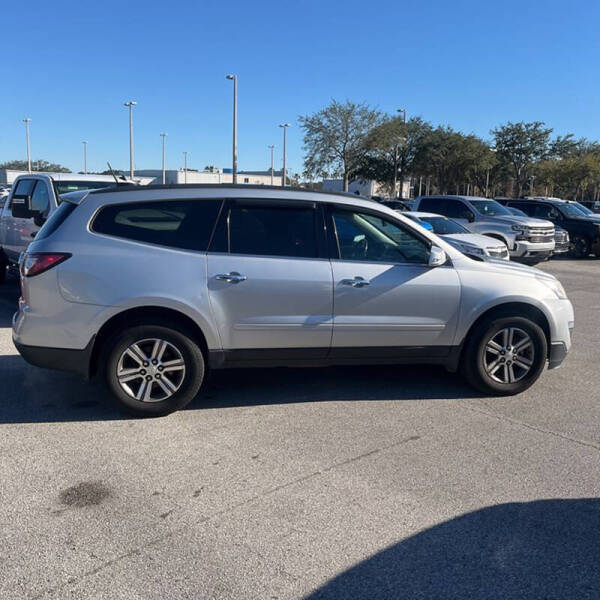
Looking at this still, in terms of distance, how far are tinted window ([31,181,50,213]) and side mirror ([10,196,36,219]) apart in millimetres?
87

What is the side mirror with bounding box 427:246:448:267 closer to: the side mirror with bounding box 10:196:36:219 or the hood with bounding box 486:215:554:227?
the side mirror with bounding box 10:196:36:219

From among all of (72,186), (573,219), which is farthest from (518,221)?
(72,186)

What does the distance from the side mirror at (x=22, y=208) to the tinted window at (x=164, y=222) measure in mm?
4555

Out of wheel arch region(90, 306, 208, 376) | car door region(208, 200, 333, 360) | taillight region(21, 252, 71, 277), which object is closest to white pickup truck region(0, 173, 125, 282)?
taillight region(21, 252, 71, 277)

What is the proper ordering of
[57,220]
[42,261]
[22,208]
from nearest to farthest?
[42,261] < [57,220] < [22,208]

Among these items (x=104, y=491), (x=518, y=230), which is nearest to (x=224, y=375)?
(x=104, y=491)

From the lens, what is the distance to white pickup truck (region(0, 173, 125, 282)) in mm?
8758

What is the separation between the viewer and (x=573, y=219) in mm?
20062

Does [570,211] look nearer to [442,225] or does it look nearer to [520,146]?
[442,225]

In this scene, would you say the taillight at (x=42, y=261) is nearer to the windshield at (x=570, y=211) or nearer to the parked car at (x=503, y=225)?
the parked car at (x=503, y=225)

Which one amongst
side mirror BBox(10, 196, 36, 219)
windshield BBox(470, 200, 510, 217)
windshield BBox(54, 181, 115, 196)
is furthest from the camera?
windshield BBox(470, 200, 510, 217)

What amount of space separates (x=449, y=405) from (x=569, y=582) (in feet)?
7.89

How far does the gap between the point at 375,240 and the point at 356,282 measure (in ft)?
1.51

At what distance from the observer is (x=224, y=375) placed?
19.4ft
